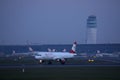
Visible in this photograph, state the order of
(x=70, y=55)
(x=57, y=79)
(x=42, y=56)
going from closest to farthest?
(x=57, y=79) < (x=42, y=56) < (x=70, y=55)

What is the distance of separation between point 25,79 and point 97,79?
29.3 feet

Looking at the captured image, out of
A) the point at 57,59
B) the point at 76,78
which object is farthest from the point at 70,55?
the point at 76,78

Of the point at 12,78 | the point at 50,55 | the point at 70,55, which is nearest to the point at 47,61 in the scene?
the point at 50,55

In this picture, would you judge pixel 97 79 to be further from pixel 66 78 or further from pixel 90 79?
pixel 66 78

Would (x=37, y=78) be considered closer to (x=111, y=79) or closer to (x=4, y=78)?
(x=4, y=78)

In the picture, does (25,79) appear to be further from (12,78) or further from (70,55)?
(70,55)

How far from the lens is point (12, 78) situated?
49.6 m

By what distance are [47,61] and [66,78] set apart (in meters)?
50.3

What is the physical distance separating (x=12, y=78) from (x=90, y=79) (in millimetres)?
10015

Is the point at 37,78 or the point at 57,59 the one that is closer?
the point at 37,78

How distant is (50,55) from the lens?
98.4m

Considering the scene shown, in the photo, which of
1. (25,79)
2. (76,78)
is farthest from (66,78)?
(25,79)

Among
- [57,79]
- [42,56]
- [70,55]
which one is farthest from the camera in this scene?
[70,55]

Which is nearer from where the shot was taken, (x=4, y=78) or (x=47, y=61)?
(x=4, y=78)
